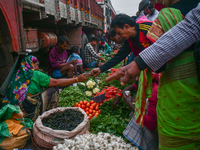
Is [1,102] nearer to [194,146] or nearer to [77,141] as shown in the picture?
[77,141]

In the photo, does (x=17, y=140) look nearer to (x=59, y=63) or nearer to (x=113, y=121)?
(x=113, y=121)

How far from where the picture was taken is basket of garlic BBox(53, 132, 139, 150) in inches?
75.4

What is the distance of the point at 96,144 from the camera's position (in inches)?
75.5

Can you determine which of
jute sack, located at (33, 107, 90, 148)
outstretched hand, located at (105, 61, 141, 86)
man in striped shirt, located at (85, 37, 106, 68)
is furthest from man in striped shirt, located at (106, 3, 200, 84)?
man in striped shirt, located at (85, 37, 106, 68)

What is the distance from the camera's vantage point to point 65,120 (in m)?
2.46

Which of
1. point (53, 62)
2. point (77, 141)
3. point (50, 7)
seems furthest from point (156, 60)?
point (53, 62)

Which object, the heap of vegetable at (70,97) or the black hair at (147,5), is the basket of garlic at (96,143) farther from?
the black hair at (147,5)

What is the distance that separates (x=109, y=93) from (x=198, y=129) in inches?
98.7

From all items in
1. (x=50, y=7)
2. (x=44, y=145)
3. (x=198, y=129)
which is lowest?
(x=44, y=145)

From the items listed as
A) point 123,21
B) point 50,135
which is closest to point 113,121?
point 50,135

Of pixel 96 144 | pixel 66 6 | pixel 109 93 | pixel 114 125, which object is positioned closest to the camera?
pixel 96 144

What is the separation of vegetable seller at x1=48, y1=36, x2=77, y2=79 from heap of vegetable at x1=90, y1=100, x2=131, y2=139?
2.50 meters

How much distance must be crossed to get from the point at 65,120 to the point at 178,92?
196 centimetres

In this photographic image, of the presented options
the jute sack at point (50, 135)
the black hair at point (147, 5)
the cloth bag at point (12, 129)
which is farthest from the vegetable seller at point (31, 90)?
the black hair at point (147, 5)
